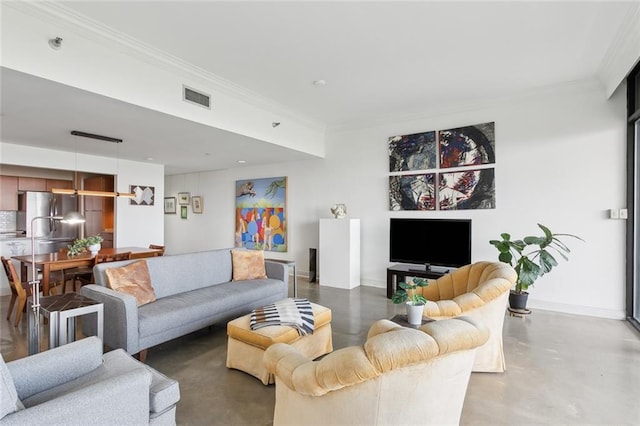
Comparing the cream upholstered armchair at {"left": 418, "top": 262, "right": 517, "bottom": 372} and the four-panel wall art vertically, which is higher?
the four-panel wall art

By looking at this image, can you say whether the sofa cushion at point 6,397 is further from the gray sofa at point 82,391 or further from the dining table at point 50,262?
the dining table at point 50,262

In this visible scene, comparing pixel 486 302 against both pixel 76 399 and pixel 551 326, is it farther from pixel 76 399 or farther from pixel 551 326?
pixel 76 399

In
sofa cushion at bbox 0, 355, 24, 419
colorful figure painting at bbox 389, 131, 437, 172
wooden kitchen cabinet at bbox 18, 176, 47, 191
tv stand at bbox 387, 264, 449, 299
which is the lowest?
tv stand at bbox 387, 264, 449, 299

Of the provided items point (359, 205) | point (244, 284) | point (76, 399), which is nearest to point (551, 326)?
point (359, 205)

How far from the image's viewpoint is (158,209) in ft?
23.1

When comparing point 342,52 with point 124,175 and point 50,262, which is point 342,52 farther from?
point 124,175

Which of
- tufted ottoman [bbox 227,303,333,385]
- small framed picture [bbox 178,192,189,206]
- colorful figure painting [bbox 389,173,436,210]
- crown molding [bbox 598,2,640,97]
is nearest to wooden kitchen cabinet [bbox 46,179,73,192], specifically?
small framed picture [bbox 178,192,189,206]

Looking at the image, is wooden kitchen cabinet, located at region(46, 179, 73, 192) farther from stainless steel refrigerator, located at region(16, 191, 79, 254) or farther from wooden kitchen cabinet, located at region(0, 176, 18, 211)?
wooden kitchen cabinet, located at region(0, 176, 18, 211)

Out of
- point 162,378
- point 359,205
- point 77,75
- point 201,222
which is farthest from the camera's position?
point 201,222

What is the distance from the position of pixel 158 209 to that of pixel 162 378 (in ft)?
20.0

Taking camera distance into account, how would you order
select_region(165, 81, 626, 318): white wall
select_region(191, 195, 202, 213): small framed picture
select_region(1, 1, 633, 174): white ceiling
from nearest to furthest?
select_region(1, 1, 633, 174): white ceiling
select_region(165, 81, 626, 318): white wall
select_region(191, 195, 202, 213): small framed picture

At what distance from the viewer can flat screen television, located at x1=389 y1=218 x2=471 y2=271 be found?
15.0 ft

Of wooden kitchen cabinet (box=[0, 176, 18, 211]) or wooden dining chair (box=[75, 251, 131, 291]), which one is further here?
wooden kitchen cabinet (box=[0, 176, 18, 211])

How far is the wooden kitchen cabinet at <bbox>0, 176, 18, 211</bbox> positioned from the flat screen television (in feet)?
24.6
